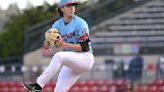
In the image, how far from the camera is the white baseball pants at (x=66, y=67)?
268 inches

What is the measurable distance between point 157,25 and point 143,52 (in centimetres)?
178

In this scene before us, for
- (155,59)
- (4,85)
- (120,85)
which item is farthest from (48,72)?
(155,59)

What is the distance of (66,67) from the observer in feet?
23.8

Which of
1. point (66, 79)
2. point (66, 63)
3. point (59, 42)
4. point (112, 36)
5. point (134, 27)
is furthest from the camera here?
point (134, 27)

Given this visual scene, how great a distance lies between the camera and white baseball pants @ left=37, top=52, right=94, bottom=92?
6.81 meters

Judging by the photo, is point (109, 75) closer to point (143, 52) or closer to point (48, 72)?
point (143, 52)

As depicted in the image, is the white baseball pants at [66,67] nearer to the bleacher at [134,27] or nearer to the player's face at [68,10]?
the player's face at [68,10]

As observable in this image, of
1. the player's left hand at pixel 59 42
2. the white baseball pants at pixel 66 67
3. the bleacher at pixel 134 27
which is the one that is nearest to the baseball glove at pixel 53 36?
the player's left hand at pixel 59 42

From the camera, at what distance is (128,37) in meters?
20.9

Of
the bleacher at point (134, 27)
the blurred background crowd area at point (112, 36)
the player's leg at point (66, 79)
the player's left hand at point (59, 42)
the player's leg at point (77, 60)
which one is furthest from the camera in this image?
the bleacher at point (134, 27)

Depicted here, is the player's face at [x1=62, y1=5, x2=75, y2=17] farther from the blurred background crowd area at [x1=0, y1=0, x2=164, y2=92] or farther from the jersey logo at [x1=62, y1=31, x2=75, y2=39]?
the blurred background crowd area at [x1=0, y1=0, x2=164, y2=92]

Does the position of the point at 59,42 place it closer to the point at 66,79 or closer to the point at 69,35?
the point at 69,35

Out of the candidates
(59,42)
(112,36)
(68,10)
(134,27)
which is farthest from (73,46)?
(134,27)

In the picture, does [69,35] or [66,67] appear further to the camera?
[66,67]
